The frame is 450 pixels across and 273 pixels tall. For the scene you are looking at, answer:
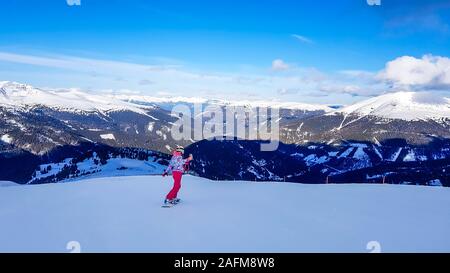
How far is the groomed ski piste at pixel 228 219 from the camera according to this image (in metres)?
10.3

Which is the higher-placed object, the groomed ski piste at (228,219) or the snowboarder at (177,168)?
the snowboarder at (177,168)

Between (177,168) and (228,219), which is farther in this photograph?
(177,168)

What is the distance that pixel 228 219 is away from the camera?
1291 centimetres

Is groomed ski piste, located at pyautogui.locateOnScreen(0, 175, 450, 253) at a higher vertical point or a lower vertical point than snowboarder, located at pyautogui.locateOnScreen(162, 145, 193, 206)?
lower

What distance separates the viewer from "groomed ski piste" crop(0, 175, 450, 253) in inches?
404

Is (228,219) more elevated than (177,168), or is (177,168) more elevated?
(177,168)

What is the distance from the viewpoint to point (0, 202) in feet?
54.2

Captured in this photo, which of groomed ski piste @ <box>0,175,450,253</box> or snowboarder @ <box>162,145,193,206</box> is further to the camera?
snowboarder @ <box>162,145,193,206</box>

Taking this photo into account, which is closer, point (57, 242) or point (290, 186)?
point (57, 242)
